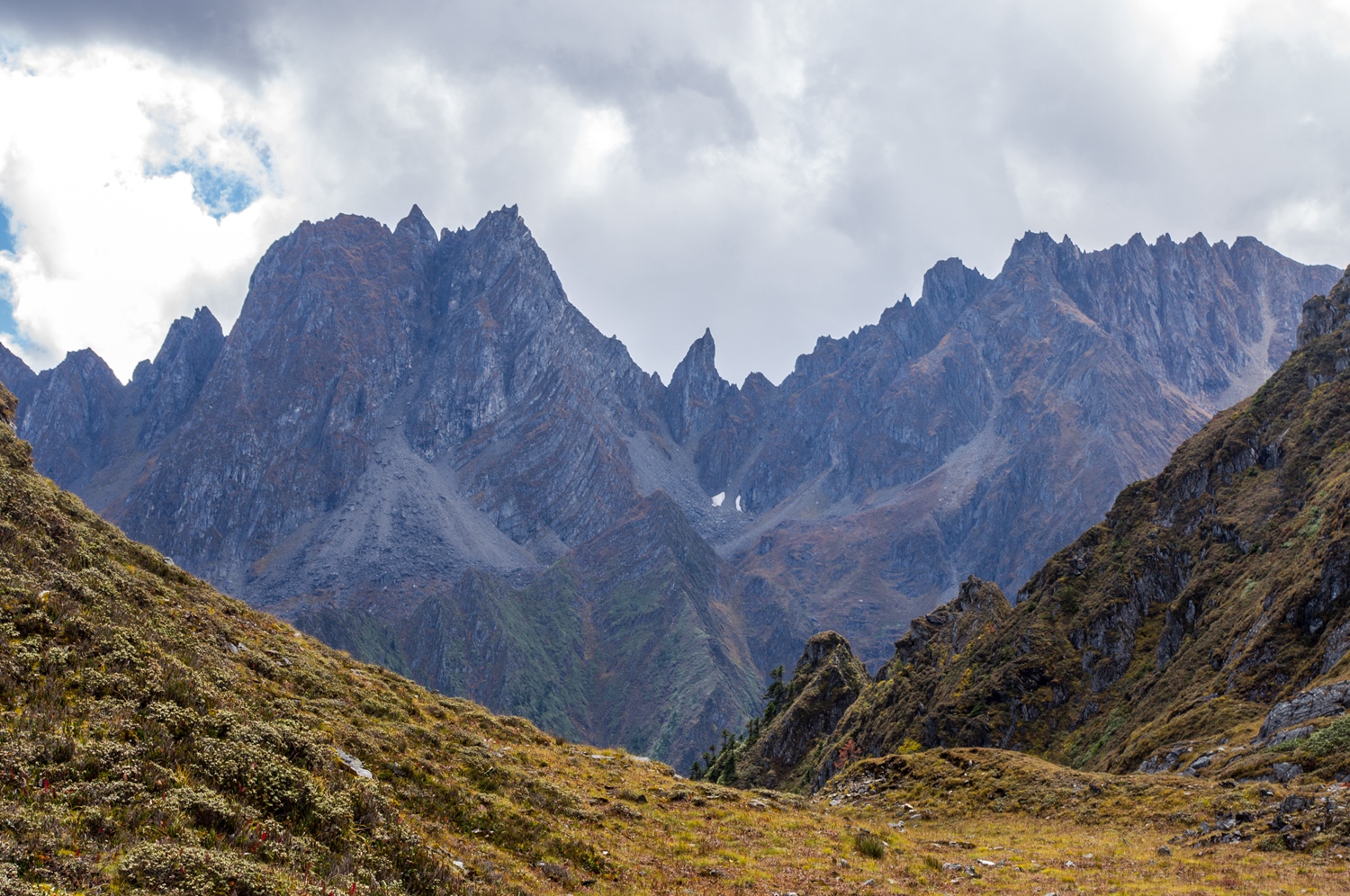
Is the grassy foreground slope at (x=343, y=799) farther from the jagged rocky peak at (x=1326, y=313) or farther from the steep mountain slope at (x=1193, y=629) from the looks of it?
the jagged rocky peak at (x=1326, y=313)

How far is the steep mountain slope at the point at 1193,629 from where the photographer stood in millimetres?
39375

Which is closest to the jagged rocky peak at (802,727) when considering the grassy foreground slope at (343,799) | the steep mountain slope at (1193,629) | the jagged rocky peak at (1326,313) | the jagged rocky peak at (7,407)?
Answer: the steep mountain slope at (1193,629)

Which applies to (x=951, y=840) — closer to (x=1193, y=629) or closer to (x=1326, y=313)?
(x=1193, y=629)

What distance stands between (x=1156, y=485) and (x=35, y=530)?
8236 cm

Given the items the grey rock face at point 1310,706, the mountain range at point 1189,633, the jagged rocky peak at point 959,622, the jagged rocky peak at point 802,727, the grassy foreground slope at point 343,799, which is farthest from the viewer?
the jagged rocky peak at point 802,727

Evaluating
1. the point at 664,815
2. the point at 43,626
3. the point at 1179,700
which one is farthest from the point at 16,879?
the point at 1179,700

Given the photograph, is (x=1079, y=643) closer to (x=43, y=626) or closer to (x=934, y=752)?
(x=934, y=752)

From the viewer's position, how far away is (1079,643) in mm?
65062

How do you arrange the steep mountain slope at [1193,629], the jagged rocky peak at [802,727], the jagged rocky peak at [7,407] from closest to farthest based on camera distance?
1. the jagged rocky peak at [7,407]
2. the steep mountain slope at [1193,629]
3. the jagged rocky peak at [802,727]

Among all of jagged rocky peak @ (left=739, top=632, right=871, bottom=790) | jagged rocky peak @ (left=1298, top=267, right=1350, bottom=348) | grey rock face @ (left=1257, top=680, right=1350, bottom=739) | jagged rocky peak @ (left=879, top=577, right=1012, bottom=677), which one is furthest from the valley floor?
jagged rocky peak @ (left=1298, top=267, right=1350, bottom=348)

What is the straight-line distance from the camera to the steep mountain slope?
129 ft

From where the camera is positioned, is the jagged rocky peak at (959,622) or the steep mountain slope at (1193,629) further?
the jagged rocky peak at (959,622)

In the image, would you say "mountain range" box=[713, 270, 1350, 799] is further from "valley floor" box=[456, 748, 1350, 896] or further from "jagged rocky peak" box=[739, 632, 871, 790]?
"valley floor" box=[456, 748, 1350, 896]

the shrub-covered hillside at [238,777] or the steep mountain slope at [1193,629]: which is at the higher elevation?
the steep mountain slope at [1193,629]
